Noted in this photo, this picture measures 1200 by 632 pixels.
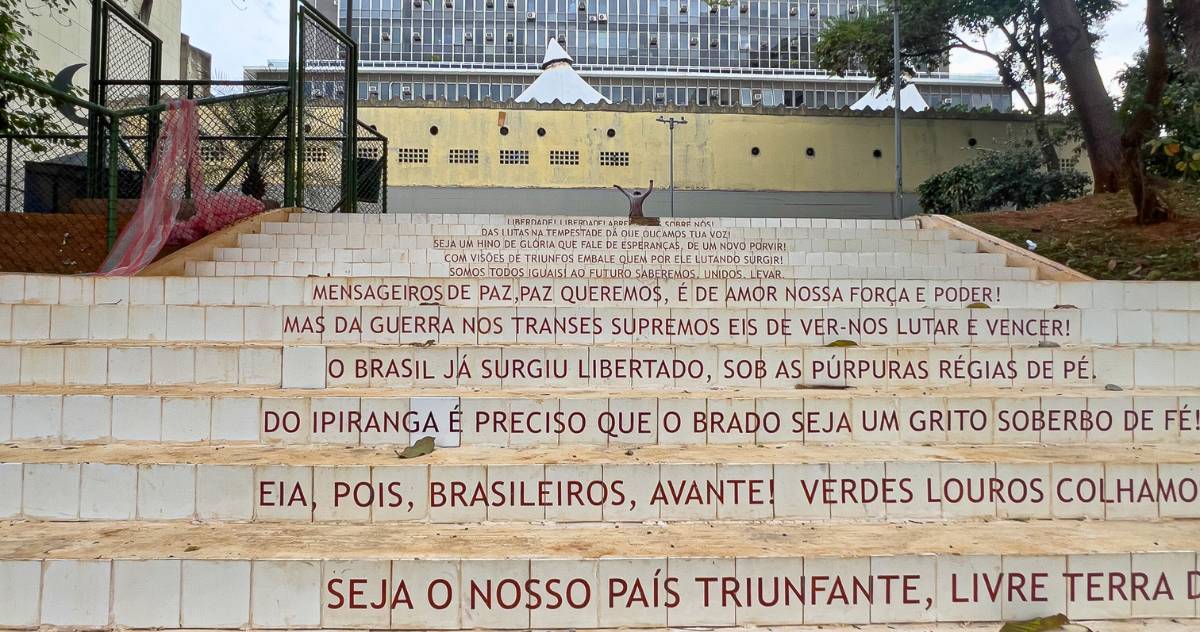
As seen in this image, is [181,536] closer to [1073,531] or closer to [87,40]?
[1073,531]

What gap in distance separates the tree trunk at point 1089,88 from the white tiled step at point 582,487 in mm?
10550

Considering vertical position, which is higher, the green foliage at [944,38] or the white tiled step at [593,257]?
the green foliage at [944,38]

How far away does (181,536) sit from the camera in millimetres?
2748

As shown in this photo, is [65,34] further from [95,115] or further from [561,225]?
[561,225]

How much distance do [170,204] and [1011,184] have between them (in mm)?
14358

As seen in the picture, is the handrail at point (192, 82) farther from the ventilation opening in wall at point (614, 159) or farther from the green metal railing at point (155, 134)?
the ventilation opening in wall at point (614, 159)

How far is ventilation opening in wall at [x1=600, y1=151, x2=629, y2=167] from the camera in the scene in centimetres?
2189

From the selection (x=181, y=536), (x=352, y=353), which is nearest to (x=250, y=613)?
(x=181, y=536)

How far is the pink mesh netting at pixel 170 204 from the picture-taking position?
18.2ft

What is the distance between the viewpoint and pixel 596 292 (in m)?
5.29

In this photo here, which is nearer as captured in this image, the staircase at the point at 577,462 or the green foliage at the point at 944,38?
the staircase at the point at 577,462

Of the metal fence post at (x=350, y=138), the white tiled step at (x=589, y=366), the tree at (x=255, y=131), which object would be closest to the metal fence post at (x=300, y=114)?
the tree at (x=255, y=131)

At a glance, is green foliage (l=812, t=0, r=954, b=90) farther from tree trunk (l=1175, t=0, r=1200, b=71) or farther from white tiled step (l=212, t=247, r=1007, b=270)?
white tiled step (l=212, t=247, r=1007, b=270)

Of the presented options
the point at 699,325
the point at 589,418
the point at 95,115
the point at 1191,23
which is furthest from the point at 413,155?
the point at 589,418
